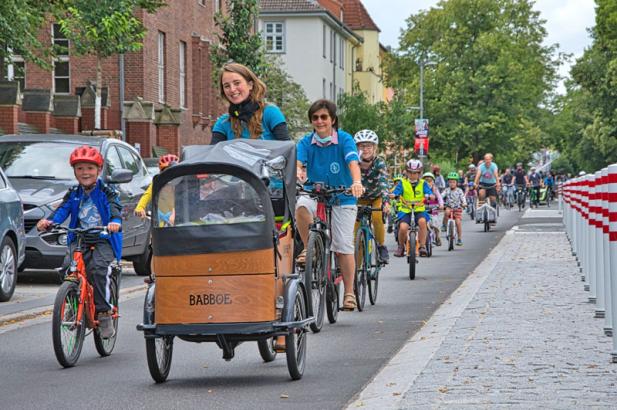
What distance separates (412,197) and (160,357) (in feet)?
42.2

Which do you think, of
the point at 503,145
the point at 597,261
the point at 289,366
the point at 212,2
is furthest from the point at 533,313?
the point at 503,145

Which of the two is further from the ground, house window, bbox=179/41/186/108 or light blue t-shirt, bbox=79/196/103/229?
house window, bbox=179/41/186/108

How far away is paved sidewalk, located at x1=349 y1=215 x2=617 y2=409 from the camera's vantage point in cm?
728

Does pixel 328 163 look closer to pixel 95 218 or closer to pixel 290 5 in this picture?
pixel 95 218

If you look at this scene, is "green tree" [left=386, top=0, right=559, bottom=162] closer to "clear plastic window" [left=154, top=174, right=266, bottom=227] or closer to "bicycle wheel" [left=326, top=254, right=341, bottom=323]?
"bicycle wheel" [left=326, top=254, right=341, bottom=323]

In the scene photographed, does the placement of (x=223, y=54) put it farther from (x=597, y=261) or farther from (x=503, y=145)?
(x=503, y=145)

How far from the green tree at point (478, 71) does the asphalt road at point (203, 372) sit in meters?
79.3

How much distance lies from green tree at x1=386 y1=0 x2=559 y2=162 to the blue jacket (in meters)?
81.7

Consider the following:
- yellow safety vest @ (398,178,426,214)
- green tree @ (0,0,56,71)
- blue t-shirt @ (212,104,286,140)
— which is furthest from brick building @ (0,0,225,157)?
blue t-shirt @ (212,104,286,140)

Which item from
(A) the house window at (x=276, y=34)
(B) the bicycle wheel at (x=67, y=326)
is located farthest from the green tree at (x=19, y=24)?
(A) the house window at (x=276, y=34)

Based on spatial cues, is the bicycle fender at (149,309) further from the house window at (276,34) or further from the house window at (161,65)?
the house window at (276,34)

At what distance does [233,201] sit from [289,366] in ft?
3.71

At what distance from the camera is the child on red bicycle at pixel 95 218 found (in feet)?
34.0

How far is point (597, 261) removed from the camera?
1230cm
